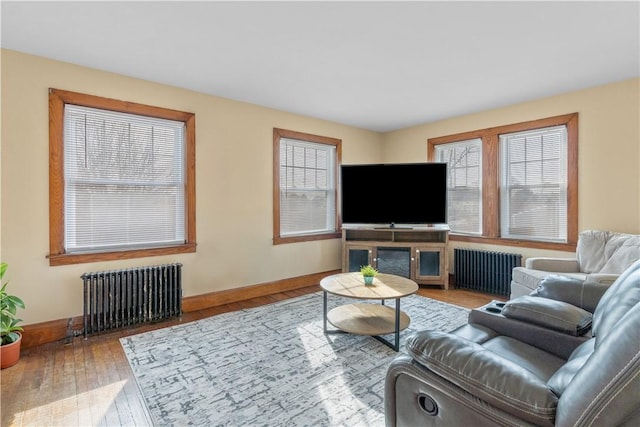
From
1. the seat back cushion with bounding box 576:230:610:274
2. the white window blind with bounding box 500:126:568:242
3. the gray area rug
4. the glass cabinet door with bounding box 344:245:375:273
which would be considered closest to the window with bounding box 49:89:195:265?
the gray area rug

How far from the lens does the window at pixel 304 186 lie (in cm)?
434

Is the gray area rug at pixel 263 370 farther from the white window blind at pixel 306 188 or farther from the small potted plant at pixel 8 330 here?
the white window blind at pixel 306 188

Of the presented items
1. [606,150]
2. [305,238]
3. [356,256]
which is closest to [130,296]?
[305,238]

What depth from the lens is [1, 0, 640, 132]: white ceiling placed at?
2066 mm

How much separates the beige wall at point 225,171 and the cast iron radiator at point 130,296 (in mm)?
178

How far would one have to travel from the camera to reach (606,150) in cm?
337

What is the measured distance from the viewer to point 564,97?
11.9 feet

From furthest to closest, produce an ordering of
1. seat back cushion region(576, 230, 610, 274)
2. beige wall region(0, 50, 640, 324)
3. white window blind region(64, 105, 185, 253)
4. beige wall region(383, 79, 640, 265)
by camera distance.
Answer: beige wall region(383, 79, 640, 265) → seat back cushion region(576, 230, 610, 274) → white window blind region(64, 105, 185, 253) → beige wall region(0, 50, 640, 324)

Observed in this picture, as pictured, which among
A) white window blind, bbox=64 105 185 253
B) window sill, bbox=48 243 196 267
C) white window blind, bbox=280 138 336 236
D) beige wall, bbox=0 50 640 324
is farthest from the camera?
white window blind, bbox=280 138 336 236

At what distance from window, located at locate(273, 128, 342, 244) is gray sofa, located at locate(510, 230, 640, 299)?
2643mm

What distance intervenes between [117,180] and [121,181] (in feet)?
0.12

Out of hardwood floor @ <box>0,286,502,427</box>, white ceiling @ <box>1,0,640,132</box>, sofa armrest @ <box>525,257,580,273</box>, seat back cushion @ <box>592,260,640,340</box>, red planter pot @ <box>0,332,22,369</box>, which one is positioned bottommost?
hardwood floor @ <box>0,286,502,427</box>

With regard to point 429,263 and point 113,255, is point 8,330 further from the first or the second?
point 429,263

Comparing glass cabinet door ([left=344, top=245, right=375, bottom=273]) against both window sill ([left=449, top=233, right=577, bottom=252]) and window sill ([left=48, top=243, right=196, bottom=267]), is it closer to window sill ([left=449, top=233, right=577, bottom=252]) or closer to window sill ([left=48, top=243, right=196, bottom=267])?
window sill ([left=449, top=233, right=577, bottom=252])
